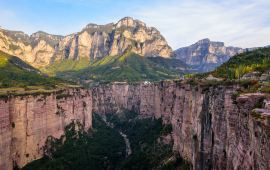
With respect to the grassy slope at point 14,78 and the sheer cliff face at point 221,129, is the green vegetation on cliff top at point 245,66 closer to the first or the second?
the sheer cliff face at point 221,129

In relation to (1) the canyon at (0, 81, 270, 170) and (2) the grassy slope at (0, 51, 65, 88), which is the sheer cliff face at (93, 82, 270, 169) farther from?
(2) the grassy slope at (0, 51, 65, 88)

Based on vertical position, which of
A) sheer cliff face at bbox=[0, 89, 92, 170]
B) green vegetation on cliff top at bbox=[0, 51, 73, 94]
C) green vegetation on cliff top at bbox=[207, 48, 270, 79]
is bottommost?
sheer cliff face at bbox=[0, 89, 92, 170]

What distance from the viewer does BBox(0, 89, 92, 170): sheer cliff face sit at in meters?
69.6

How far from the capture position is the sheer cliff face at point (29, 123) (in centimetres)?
6964

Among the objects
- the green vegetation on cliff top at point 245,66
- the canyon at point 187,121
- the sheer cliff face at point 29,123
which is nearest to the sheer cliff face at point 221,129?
the canyon at point 187,121

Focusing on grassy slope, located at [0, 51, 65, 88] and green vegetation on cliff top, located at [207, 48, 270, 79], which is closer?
green vegetation on cliff top, located at [207, 48, 270, 79]

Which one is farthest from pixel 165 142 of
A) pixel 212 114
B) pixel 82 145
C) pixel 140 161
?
pixel 212 114

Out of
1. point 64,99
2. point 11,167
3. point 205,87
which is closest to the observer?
point 205,87

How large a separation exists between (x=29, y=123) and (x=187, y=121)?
34.5 m

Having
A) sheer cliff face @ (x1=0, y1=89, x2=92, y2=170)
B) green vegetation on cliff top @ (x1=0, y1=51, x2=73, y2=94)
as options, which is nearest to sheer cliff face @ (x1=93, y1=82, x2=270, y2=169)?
sheer cliff face @ (x1=0, y1=89, x2=92, y2=170)

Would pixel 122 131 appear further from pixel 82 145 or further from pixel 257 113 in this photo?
pixel 257 113

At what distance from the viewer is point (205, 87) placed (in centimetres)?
5225

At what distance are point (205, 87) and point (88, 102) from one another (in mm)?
79005

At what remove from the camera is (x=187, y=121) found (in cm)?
6656
